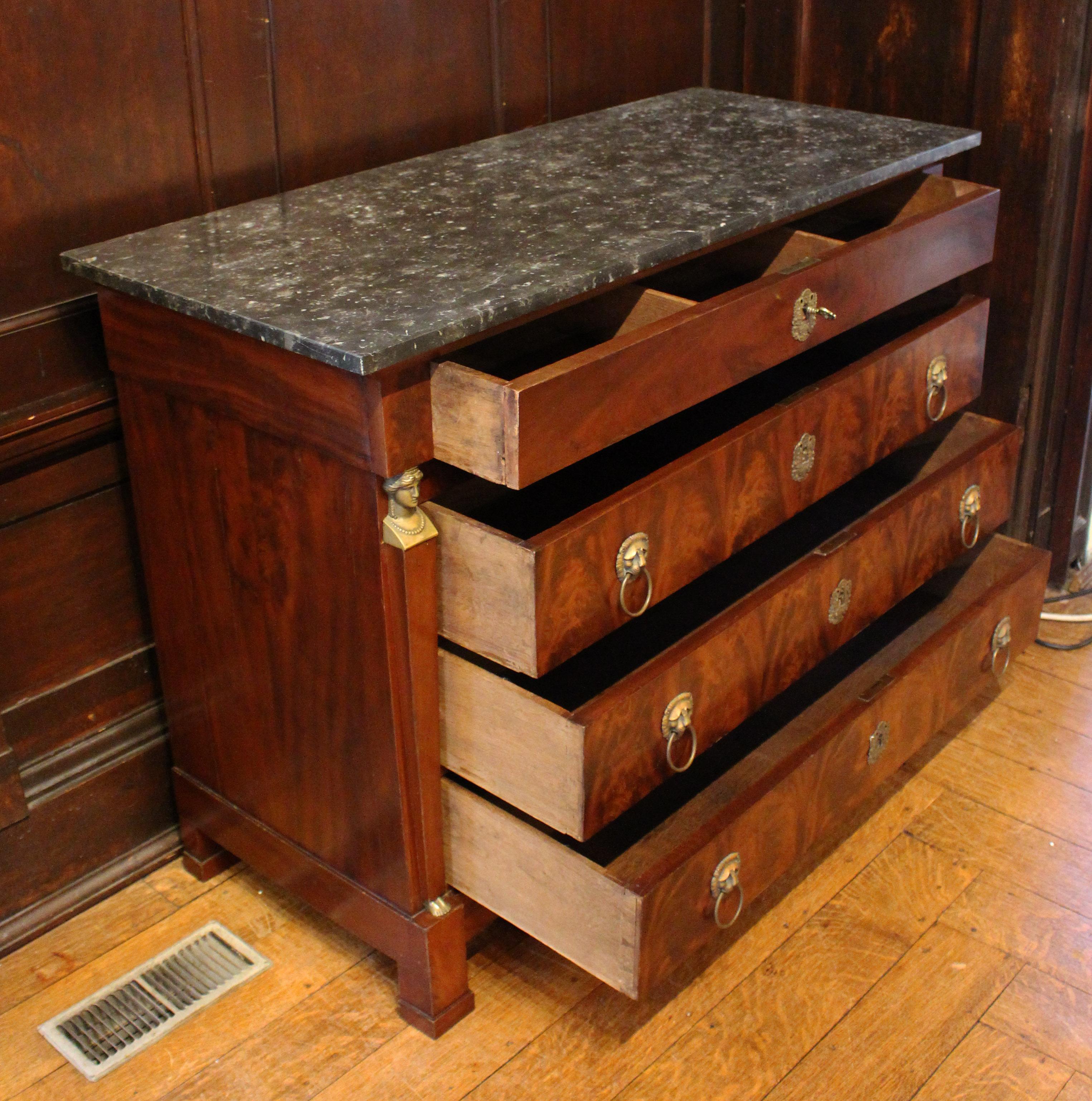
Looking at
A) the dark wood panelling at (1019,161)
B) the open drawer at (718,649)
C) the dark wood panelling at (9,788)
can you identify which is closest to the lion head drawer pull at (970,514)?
the open drawer at (718,649)

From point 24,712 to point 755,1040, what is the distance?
3.00 feet

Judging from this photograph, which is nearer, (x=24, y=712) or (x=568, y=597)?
(x=568, y=597)

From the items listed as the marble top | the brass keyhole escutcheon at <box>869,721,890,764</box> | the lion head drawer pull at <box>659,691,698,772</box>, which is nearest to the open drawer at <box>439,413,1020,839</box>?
the lion head drawer pull at <box>659,691,698,772</box>

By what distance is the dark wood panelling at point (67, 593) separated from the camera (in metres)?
1.65

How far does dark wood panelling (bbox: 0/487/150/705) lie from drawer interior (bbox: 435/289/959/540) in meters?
0.46

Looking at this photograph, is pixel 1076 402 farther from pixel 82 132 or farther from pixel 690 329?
pixel 82 132

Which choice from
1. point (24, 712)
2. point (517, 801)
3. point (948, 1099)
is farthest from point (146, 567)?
point (948, 1099)

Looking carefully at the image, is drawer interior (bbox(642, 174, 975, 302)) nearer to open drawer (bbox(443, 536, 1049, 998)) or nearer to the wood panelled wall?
the wood panelled wall

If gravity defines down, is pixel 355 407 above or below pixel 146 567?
above

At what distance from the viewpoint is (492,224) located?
5.09 ft

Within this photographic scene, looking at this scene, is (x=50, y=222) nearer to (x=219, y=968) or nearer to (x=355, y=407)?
(x=355, y=407)

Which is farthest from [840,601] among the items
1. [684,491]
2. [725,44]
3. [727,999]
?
[725,44]

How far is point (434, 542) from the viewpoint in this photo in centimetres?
138

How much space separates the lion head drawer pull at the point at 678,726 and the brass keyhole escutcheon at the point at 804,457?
30 cm
